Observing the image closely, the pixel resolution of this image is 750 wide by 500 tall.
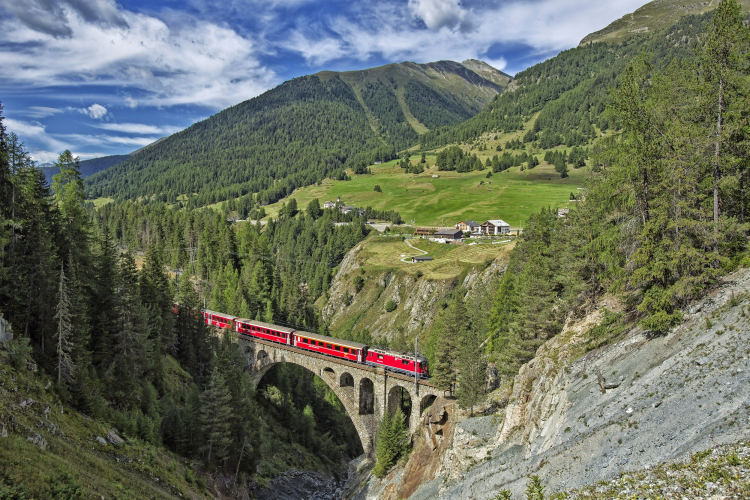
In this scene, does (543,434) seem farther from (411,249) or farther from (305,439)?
(411,249)

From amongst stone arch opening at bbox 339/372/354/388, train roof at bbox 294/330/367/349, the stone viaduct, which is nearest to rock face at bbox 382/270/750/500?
the stone viaduct

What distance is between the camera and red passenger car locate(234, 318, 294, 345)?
58.0m

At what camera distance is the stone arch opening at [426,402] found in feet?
147

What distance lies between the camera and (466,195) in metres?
156

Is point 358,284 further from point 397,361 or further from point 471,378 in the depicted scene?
point 471,378

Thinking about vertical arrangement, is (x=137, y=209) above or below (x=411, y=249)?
above

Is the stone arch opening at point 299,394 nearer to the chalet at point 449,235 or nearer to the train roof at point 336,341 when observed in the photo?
the train roof at point 336,341

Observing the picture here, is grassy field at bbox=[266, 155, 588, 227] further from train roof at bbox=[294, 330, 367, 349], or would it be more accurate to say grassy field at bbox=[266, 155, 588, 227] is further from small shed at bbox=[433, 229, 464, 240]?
train roof at bbox=[294, 330, 367, 349]

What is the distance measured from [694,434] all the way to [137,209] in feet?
442

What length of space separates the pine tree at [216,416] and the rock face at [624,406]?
18.5 m

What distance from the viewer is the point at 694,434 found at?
41.3 ft

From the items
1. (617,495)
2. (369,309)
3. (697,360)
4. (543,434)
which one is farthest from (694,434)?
(369,309)

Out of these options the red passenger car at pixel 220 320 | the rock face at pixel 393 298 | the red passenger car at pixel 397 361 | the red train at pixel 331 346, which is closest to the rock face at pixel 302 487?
the red train at pixel 331 346

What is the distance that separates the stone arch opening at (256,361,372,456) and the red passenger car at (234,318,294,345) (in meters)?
4.69
